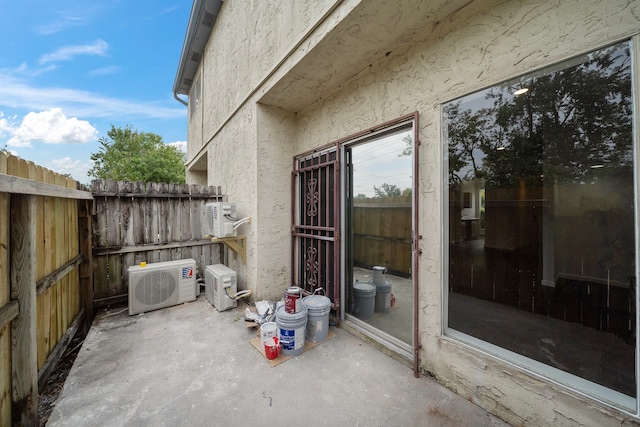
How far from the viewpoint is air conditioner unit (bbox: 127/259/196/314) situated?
127 inches

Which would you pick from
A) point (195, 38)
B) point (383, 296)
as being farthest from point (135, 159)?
point (383, 296)

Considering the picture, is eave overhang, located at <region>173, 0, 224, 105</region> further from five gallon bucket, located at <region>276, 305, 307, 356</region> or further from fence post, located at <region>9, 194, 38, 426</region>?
five gallon bucket, located at <region>276, 305, 307, 356</region>

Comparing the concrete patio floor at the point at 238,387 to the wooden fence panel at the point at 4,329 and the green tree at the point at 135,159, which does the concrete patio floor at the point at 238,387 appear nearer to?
the wooden fence panel at the point at 4,329

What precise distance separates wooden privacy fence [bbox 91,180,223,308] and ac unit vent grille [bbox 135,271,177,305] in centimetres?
66

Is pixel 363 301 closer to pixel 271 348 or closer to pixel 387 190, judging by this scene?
pixel 271 348

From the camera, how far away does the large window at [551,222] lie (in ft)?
4.40

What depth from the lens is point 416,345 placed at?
2.06m

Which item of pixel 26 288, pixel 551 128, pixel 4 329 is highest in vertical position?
pixel 551 128

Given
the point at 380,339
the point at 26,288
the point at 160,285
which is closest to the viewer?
the point at 26,288

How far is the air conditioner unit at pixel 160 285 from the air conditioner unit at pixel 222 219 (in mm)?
759

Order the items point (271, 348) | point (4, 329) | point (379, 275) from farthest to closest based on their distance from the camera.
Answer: point (379, 275), point (271, 348), point (4, 329)

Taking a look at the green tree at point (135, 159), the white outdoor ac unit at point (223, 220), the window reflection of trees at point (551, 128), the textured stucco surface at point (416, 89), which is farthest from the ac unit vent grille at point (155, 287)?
the green tree at point (135, 159)

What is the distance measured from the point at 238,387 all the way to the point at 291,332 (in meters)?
0.62

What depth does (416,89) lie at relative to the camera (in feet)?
6.98
